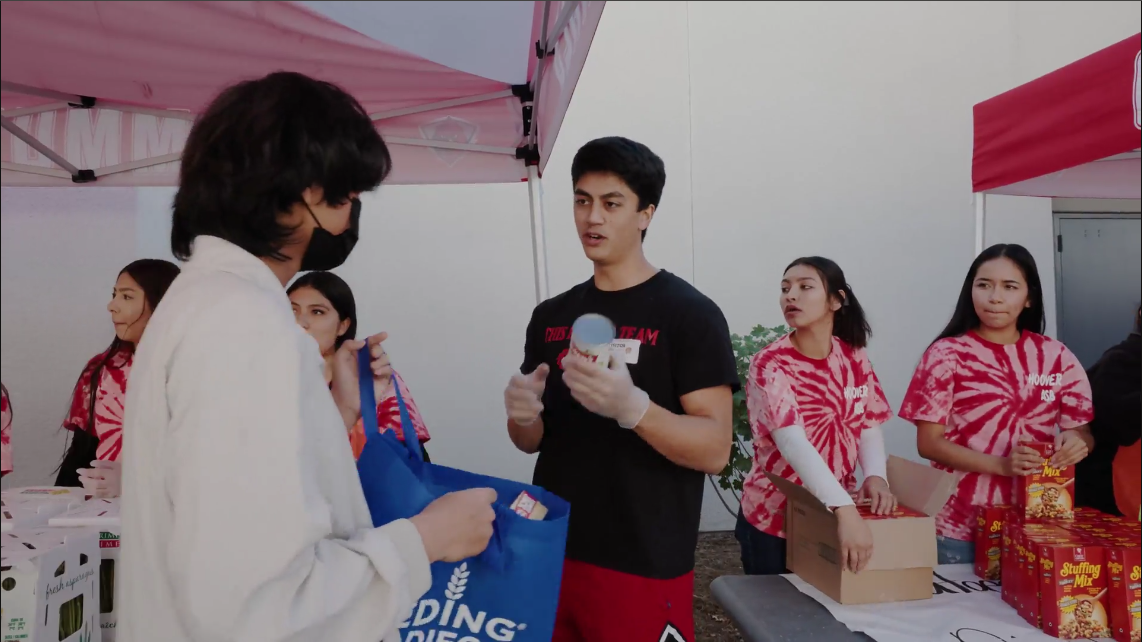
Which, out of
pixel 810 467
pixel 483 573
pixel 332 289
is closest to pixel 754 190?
pixel 332 289

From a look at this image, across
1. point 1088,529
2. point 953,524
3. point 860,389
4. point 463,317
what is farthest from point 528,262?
Result: point 1088,529

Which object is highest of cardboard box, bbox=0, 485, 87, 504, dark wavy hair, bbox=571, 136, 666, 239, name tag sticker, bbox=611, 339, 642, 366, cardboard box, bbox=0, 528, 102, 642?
dark wavy hair, bbox=571, 136, 666, 239

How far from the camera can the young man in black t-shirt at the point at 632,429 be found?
1464 mm

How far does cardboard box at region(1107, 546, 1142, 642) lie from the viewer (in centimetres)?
148

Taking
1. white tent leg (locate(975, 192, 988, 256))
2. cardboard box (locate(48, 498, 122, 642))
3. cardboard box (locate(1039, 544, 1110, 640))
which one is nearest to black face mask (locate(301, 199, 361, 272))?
cardboard box (locate(48, 498, 122, 642))

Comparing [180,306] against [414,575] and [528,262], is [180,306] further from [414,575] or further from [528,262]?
[528,262]

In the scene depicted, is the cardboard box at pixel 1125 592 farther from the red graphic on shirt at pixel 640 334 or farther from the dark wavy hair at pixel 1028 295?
the red graphic on shirt at pixel 640 334

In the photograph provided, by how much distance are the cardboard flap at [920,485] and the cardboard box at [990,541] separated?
14 centimetres

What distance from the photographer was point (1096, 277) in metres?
5.73

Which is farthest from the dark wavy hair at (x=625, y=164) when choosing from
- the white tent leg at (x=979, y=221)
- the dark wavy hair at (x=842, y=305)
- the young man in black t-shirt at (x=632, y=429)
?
the white tent leg at (x=979, y=221)

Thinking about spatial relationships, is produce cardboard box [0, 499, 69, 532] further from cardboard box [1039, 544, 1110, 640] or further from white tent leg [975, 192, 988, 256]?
white tent leg [975, 192, 988, 256]

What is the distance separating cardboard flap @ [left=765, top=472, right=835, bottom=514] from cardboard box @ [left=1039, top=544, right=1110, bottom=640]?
1.56 feet

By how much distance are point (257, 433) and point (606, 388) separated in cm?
66

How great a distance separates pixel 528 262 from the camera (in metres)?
4.99
